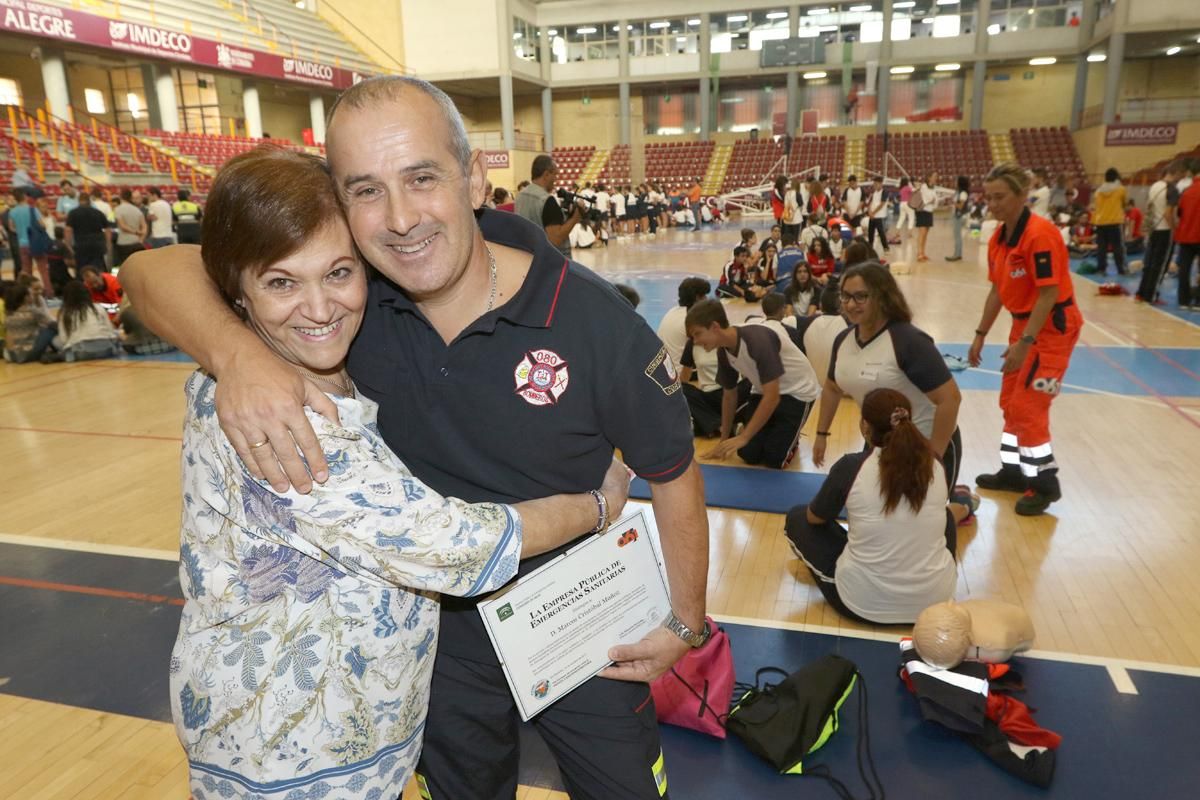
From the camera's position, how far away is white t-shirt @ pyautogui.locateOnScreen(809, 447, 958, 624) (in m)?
3.61

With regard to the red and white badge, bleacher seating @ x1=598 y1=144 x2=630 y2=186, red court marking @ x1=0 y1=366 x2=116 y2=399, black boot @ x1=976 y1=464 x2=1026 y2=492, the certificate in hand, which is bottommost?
red court marking @ x1=0 y1=366 x2=116 y2=399

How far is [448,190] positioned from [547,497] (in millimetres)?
634

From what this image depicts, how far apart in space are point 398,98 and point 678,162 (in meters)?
33.7

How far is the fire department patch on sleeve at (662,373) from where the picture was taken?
1.54 metres

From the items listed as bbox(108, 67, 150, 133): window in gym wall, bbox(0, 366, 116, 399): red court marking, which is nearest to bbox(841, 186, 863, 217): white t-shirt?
bbox(0, 366, 116, 399): red court marking

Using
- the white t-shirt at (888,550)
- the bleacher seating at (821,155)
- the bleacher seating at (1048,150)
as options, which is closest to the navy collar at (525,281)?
the white t-shirt at (888,550)

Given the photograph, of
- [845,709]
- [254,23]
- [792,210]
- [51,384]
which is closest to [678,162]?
[254,23]

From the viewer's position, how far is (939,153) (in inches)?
1187

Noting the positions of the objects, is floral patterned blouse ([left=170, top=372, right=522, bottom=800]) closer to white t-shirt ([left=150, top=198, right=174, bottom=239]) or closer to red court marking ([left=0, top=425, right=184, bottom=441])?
red court marking ([left=0, top=425, right=184, bottom=441])

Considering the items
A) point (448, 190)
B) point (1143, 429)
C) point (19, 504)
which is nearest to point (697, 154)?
point (1143, 429)

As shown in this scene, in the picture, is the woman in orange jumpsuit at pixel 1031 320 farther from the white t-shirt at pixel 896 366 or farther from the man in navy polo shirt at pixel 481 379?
the man in navy polo shirt at pixel 481 379

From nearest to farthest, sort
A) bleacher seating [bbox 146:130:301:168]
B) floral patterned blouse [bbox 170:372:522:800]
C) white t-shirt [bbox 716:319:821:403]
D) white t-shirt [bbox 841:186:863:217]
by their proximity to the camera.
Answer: floral patterned blouse [bbox 170:372:522:800] < white t-shirt [bbox 716:319:821:403] < white t-shirt [bbox 841:186:863:217] < bleacher seating [bbox 146:130:301:168]

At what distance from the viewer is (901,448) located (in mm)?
3480

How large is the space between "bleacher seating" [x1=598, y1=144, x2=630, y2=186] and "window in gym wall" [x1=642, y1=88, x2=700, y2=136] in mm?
2758
